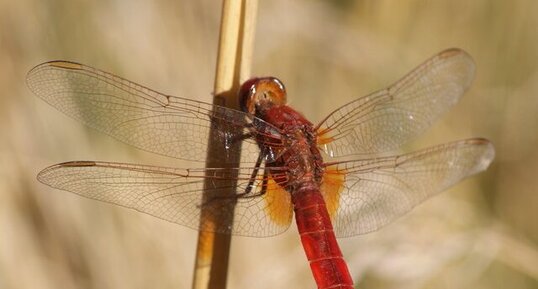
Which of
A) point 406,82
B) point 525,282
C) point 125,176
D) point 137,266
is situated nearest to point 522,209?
point 525,282

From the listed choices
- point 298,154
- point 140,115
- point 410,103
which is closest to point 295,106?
point 410,103

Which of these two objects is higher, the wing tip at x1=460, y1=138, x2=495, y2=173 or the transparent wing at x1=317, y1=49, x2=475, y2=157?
the transparent wing at x1=317, y1=49, x2=475, y2=157

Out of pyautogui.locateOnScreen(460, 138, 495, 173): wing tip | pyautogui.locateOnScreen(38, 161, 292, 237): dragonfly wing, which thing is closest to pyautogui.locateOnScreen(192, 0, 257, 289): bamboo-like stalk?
pyautogui.locateOnScreen(38, 161, 292, 237): dragonfly wing

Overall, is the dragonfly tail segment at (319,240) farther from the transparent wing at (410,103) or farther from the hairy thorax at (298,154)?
the transparent wing at (410,103)

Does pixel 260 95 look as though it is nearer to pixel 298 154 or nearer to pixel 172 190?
pixel 298 154

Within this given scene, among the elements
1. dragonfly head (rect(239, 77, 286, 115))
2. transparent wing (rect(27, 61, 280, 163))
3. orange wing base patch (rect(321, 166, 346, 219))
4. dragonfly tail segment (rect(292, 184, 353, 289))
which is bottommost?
dragonfly tail segment (rect(292, 184, 353, 289))

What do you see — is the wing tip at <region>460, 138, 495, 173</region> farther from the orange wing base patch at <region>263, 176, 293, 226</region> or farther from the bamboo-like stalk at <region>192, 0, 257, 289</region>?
the bamboo-like stalk at <region>192, 0, 257, 289</region>

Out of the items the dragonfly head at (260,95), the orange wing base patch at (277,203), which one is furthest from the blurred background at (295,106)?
the orange wing base patch at (277,203)
